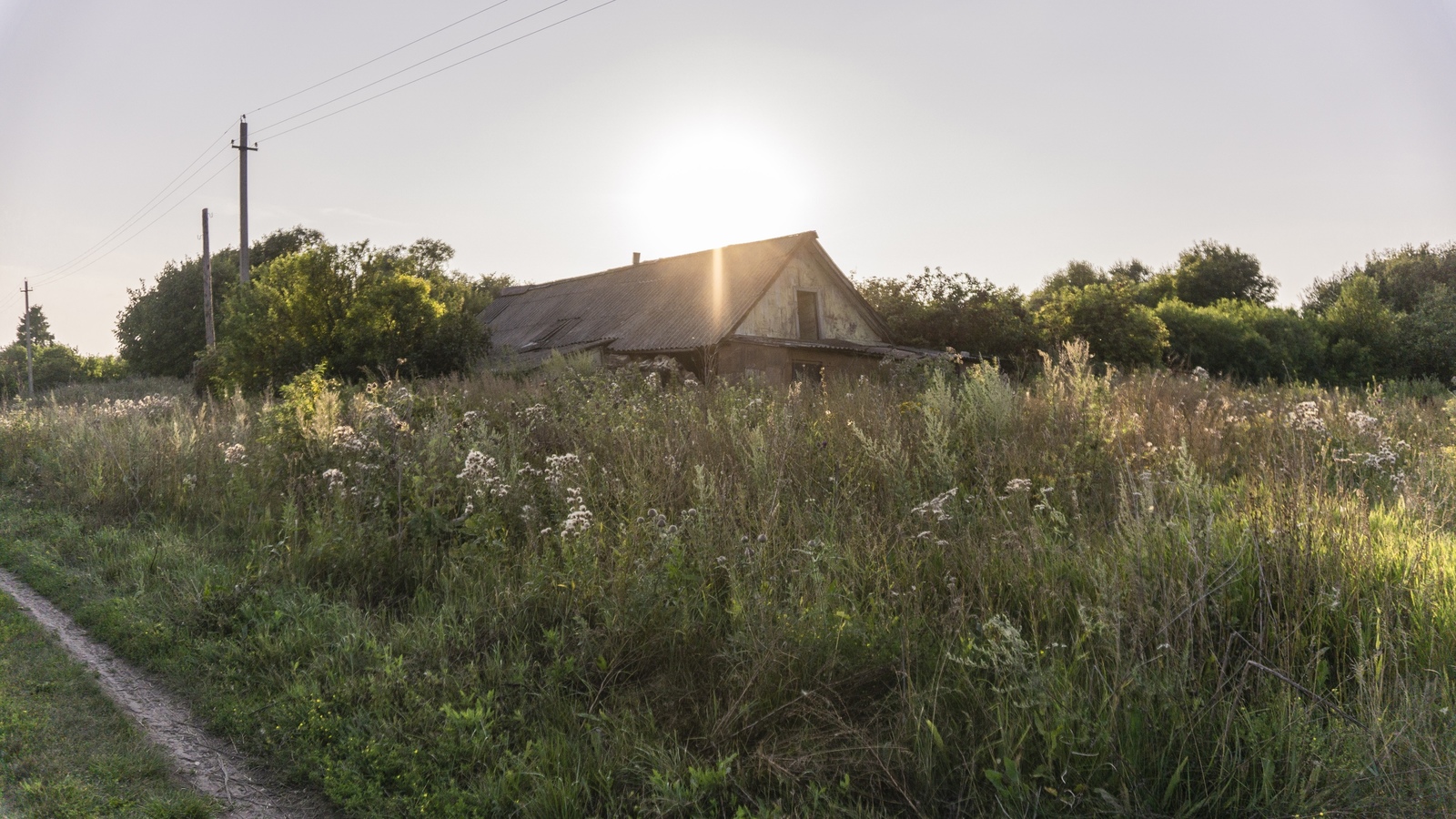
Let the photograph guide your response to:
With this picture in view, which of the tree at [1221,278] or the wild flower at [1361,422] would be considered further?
the tree at [1221,278]

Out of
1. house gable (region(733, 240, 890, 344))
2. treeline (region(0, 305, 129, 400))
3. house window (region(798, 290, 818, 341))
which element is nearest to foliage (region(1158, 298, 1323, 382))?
house gable (region(733, 240, 890, 344))

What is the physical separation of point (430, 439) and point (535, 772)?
14.0 ft

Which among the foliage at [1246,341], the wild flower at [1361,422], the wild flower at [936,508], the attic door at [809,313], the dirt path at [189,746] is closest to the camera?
the dirt path at [189,746]

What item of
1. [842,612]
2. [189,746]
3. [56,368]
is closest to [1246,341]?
[842,612]

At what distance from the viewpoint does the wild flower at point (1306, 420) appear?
629 cm

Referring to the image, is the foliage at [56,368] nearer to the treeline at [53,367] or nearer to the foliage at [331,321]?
the treeline at [53,367]

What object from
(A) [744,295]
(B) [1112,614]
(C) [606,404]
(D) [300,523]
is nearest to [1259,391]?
(C) [606,404]

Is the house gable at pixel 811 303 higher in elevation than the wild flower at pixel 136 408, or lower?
higher

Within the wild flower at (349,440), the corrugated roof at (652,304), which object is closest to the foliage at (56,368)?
the corrugated roof at (652,304)

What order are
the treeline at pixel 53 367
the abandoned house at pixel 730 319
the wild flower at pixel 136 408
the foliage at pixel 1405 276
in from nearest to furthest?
the wild flower at pixel 136 408
the abandoned house at pixel 730 319
the foliage at pixel 1405 276
the treeline at pixel 53 367

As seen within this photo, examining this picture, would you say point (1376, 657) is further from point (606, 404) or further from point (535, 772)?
point (606, 404)

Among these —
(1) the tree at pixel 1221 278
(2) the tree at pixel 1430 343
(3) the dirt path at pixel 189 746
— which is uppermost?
(1) the tree at pixel 1221 278

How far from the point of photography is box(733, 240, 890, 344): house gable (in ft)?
82.6

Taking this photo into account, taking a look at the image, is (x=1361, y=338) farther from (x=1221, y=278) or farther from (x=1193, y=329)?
(x=1221, y=278)
